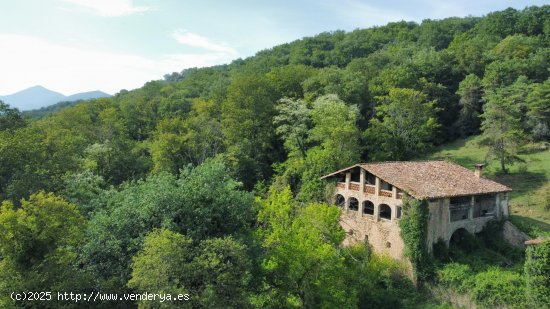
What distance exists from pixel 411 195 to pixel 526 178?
18207 millimetres

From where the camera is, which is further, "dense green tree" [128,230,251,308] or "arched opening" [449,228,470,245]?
"arched opening" [449,228,470,245]

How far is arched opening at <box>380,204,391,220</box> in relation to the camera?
33281 mm

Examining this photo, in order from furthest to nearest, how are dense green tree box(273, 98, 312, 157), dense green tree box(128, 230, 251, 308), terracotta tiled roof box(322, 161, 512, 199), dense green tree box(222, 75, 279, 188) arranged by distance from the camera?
1. dense green tree box(222, 75, 279, 188)
2. dense green tree box(273, 98, 312, 157)
3. terracotta tiled roof box(322, 161, 512, 199)
4. dense green tree box(128, 230, 251, 308)

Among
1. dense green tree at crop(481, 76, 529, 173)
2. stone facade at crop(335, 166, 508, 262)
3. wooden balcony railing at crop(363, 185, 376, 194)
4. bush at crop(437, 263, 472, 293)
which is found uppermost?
dense green tree at crop(481, 76, 529, 173)

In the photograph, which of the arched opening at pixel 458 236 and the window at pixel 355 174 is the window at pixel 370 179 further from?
the arched opening at pixel 458 236

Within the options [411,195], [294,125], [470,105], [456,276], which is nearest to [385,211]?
[411,195]

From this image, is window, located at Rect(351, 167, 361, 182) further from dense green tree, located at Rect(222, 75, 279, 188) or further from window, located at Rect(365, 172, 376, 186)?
dense green tree, located at Rect(222, 75, 279, 188)

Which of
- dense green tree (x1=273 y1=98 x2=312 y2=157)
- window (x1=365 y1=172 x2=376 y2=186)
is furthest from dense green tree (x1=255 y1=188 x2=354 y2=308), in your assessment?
dense green tree (x1=273 y1=98 x2=312 y2=157)

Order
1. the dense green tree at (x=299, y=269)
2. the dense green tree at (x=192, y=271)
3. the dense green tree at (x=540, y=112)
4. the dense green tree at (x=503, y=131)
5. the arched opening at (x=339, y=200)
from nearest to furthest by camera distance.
→ the dense green tree at (x=192, y=271) → the dense green tree at (x=299, y=269) → the arched opening at (x=339, y=200) → the dense green tree at (x=503, y=131) → the dense green tree at (x=540, y=112)

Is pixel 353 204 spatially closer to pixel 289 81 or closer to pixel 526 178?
pixel 526 178

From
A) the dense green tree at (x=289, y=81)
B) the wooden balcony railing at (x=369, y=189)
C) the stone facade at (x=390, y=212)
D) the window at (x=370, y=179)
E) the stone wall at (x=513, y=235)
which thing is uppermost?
the dense green tree at (x=289, y=81)

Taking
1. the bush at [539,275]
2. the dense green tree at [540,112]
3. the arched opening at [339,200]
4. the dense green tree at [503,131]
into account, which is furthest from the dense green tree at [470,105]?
the bush at [539,275]

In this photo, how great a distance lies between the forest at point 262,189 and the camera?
63.2 ft

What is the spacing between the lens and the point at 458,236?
3309cm
